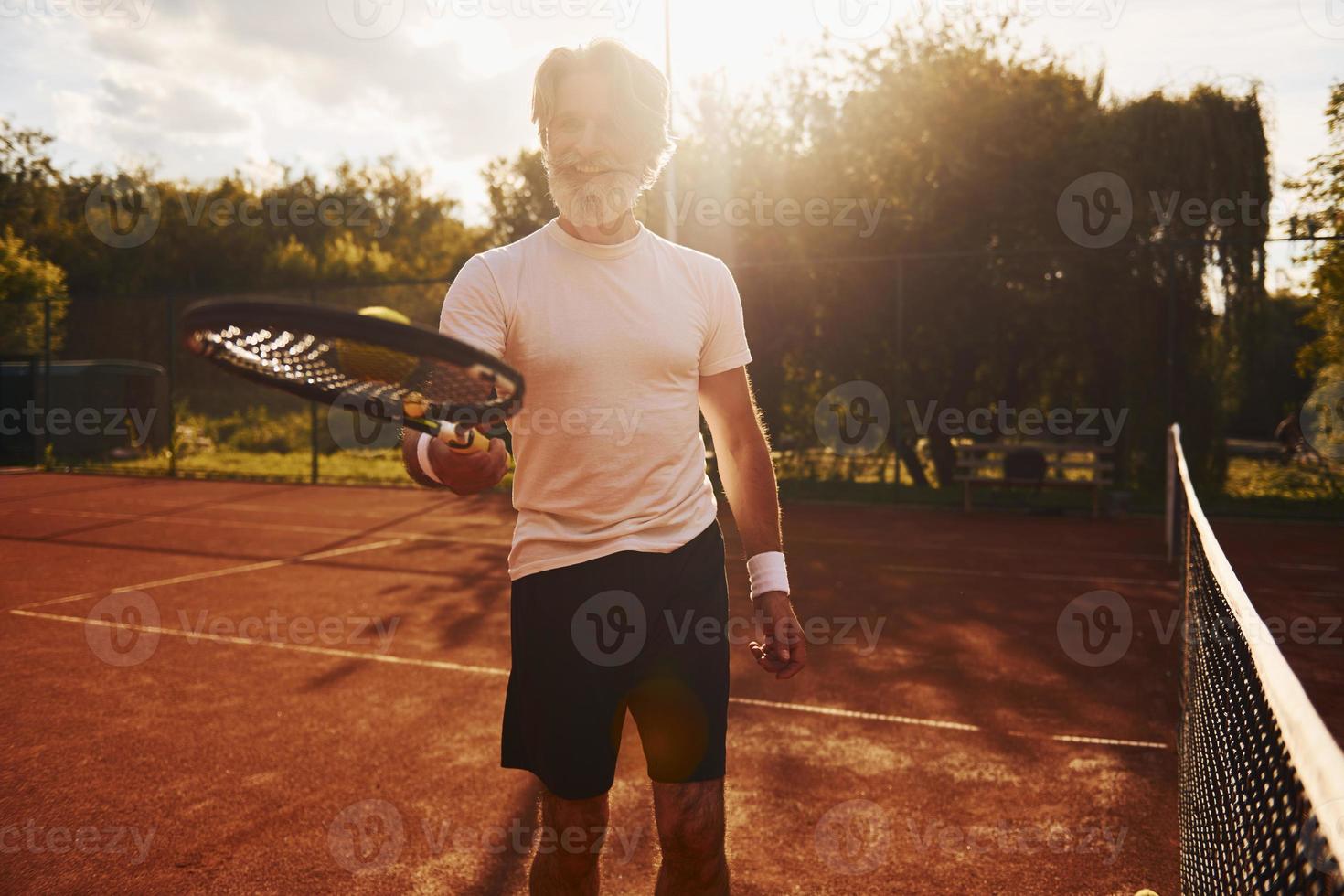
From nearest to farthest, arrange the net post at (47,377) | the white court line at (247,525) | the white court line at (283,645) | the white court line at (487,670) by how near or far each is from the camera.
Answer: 1. the white court line at (487,670)
2. the white court line at (283,645)
3. the white court line at (247,525)
4. the net post at (47,377)

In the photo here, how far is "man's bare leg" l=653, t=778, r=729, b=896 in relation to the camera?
7.34 feet

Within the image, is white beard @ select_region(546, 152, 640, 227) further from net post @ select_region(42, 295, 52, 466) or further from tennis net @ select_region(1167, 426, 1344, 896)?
net post @ select_region(42, 295, 52, 466)

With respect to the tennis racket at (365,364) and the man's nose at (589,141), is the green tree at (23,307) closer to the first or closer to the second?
the man's nose at (589,141)

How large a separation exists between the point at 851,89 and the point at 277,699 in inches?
547

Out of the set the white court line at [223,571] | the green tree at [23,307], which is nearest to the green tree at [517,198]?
the green tree at [23,307]

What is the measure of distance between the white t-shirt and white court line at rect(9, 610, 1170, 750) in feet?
9.55

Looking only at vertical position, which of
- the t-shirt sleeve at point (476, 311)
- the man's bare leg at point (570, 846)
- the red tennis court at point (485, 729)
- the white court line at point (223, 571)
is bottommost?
the red tennis court at point (485, 729)

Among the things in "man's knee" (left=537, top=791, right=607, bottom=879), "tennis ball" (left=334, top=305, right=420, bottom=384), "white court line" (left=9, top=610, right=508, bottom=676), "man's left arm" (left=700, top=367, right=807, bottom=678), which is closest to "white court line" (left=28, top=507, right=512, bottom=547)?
"white court line" (left=9, top=610, right=508, bottom=676)

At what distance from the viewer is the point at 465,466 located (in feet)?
5.84

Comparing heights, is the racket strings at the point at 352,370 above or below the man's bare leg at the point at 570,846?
above

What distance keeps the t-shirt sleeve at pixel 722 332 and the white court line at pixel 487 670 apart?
115 inches

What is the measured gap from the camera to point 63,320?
22516 millimetres

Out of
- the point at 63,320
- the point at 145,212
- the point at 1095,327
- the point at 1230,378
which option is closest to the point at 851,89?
the point at 1095,327

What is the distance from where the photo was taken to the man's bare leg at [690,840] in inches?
88.0
